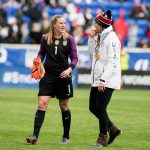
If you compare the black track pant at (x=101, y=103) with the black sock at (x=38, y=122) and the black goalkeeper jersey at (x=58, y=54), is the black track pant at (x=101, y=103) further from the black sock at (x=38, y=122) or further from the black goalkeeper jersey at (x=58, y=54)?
the black sock at (x=38, y=122)

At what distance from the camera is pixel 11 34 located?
28.1 metres

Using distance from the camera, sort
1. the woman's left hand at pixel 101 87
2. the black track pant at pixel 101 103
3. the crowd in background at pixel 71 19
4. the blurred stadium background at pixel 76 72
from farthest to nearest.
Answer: the crowd in background at pixel 71 19 → the blurred stadium background at pixel 76 72 → the black track pant at pixel 101 103 → the woman's left hand at pixel 101 87

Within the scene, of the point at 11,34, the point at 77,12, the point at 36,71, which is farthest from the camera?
the point at 77,12

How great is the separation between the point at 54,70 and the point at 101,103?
98 centimetres

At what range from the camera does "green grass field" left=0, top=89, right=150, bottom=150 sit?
11.6 m

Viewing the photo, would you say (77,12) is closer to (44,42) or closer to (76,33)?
(76,33)

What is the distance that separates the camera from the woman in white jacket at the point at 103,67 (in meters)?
11.0

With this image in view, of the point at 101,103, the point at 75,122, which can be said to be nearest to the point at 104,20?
the point at 101,103

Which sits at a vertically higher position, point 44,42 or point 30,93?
point 44,42

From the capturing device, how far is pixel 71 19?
29766mm

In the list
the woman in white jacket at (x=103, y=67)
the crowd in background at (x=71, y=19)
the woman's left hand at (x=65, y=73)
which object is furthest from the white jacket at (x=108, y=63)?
the crowd in background at (x=71, y=19)

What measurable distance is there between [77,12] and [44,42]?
18595mm

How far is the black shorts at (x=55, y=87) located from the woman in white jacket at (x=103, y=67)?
48 cm

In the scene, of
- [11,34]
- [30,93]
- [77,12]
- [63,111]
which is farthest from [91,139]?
[77,12]
